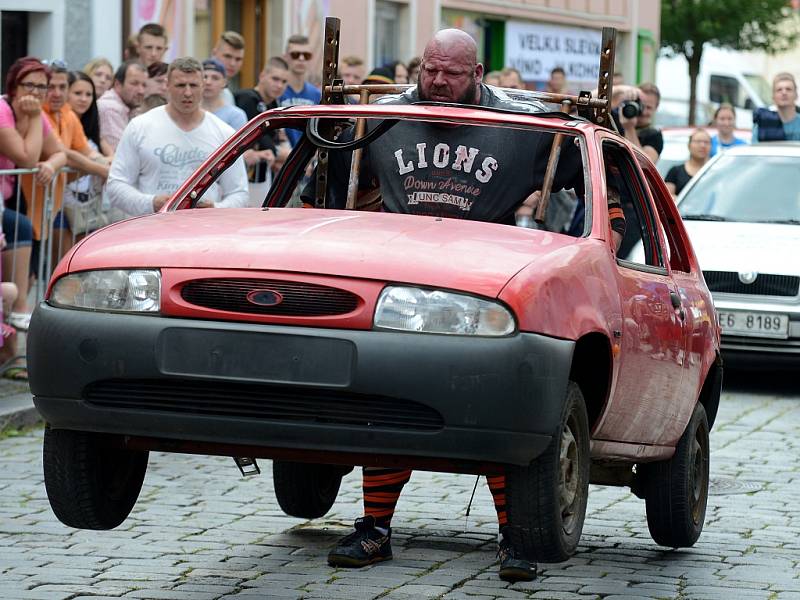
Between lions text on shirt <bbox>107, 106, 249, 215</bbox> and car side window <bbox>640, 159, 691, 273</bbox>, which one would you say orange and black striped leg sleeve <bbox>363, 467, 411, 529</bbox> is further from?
lions text on shirt <bbox>107, 106, 249, 215</bbox>

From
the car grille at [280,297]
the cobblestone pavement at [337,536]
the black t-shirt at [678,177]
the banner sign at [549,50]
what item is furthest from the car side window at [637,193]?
the banner sign at [549,50]

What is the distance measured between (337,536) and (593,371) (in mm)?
1591

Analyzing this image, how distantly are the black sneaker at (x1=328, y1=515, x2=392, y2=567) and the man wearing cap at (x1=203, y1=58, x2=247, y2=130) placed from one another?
6.19 metres

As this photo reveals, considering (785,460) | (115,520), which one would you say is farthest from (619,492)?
(115,520)

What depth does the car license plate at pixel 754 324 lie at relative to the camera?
12.5 metres

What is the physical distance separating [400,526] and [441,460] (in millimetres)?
2096

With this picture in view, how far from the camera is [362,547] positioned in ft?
21.3

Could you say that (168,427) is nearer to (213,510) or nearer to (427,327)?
(427,327)

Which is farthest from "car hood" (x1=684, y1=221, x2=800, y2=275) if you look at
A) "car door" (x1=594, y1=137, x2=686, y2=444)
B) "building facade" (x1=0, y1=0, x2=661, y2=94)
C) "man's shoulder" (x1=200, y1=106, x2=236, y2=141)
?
"building facade" (x1=0, y1=0, x2=661, y2=94)

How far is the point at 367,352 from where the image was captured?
513 centimetres

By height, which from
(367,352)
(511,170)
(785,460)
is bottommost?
(785,460)

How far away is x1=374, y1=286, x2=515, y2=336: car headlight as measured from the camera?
5211 mm

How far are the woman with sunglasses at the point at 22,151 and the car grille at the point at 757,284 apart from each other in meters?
4.46

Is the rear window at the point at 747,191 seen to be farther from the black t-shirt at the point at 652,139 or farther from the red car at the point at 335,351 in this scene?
the red car at the point at 335,351
